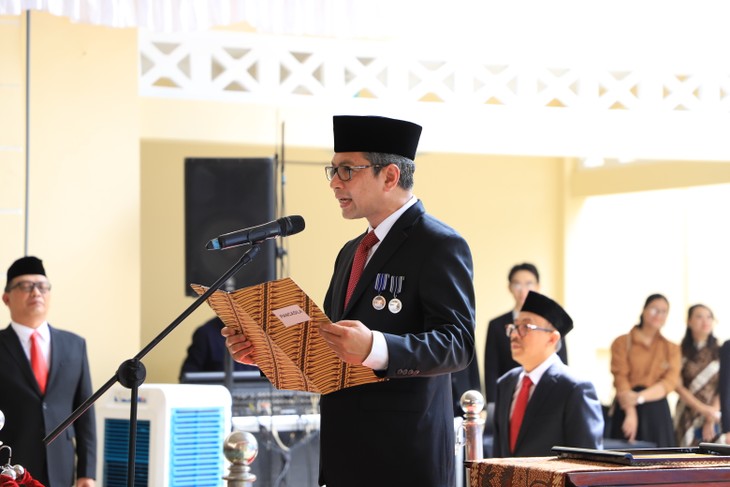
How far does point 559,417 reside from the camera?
15.2 feet

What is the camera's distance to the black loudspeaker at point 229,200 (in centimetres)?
710

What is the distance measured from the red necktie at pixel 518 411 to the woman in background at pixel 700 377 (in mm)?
4262

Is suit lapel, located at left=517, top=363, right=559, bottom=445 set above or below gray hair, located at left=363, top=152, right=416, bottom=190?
below

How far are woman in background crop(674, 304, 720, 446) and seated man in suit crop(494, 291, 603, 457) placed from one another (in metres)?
4.06

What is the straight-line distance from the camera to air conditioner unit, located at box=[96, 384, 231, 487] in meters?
4.64

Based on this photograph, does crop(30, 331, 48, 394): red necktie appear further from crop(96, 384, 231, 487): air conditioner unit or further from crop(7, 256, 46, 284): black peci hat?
crop(96, 384, 231, 487): air conditioner unit

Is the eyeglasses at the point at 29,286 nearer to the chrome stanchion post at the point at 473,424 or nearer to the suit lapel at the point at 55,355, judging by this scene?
the suit lapel at the point at 55,355

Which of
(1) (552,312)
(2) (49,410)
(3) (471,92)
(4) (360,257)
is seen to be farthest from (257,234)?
(3) (471,92)

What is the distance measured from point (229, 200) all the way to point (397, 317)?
4.47 metres

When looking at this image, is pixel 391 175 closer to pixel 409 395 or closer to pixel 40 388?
pixel 409 395

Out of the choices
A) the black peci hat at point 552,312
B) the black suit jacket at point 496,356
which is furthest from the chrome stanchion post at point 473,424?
the black suit jacket at point 496,356

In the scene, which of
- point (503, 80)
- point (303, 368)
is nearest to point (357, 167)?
point (303, 368)

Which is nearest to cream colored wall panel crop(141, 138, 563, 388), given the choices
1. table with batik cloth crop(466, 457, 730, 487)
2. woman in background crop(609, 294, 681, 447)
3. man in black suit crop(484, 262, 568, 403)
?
man in black suit crop(484, 262, 568, 403)

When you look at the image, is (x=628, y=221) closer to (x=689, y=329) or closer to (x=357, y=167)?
(x=689, y=329)
